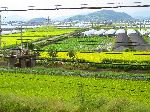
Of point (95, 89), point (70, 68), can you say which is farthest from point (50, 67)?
point (95, 89)

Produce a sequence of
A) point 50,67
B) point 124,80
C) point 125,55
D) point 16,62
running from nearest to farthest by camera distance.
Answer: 1. point 124,80
2. point 16,62
3. point 50,67
4. point 125,55

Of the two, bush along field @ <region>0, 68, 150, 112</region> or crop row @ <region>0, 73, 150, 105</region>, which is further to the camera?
crop row @ <region>0, 73, 150, 105</region>

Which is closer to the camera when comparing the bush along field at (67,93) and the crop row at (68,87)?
the bush along field at (67,93)

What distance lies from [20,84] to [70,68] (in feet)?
23.0

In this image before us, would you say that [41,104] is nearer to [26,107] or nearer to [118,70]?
[26,107]

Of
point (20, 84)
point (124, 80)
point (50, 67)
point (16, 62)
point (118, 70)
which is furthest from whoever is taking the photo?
point (50, 67)

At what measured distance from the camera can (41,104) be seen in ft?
27.8

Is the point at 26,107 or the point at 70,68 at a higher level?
the point at 26,107

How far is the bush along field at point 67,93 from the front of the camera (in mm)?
8164

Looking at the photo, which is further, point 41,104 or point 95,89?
point 95,89

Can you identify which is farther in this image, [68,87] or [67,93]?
[68,87]

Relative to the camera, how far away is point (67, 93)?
623 inches

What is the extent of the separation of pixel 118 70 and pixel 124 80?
3.88 m

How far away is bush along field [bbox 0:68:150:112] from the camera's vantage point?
321 inches
